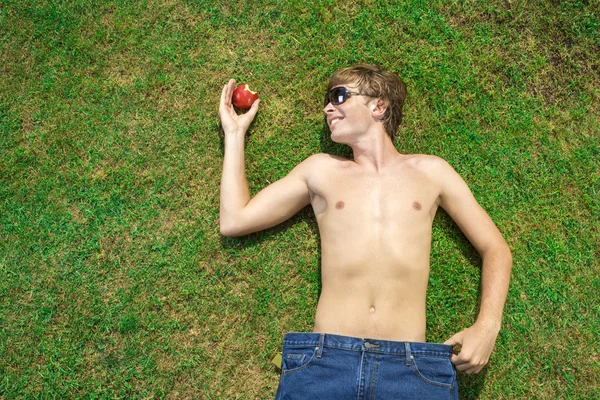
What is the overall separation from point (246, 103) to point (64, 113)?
184 cm

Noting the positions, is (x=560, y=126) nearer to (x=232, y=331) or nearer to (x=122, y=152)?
(x=232, y=331)

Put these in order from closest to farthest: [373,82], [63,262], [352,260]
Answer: [352,260]
[373,82]
[63,262]

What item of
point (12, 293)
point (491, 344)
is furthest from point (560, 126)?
point (12, 293)

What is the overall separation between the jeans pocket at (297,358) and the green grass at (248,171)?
72 centimetres

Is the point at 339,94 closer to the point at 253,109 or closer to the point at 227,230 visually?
the point at 253,109

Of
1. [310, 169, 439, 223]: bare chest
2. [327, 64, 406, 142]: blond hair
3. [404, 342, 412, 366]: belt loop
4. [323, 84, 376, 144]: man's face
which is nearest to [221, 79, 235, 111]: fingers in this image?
[327, 64, 406, 142]: blond hair

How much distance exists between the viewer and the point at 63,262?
456 cm

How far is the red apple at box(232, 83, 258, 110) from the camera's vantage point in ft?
15.4

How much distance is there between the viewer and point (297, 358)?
3736mm

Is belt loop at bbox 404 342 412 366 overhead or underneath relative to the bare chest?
underneath

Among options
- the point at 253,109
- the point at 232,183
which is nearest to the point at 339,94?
the point at 253,109

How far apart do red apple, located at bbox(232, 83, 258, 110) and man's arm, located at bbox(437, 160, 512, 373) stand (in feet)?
6.41

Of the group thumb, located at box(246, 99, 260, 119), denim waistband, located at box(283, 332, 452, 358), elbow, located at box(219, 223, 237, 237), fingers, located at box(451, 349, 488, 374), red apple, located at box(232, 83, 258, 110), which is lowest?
fingers, located at box(451, 349, 488, 374)

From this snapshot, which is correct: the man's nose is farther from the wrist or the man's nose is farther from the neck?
the wrist
